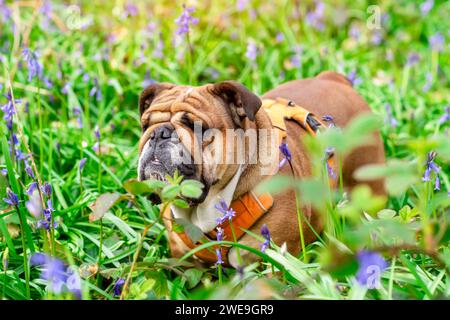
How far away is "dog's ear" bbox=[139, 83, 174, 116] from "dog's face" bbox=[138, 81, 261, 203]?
0.49ft

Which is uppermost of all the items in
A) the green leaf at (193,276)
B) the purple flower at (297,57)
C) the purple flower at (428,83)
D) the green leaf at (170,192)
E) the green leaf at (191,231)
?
the purple flower at (297,57)

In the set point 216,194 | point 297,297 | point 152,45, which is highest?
point 152,45

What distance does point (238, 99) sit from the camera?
10.7ft

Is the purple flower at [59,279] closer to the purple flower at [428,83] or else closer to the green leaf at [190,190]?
the green leaf at [190,190]

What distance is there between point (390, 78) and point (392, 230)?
4.16m

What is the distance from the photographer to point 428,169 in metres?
2.90

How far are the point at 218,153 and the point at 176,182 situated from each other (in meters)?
0.71

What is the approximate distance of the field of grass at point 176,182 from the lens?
92.7 inches

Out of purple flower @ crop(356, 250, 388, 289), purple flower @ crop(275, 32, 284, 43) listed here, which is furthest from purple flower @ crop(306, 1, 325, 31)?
purple flower @ crop(356, 250, 388, 289)

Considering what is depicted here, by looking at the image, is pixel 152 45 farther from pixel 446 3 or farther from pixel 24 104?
pixel 446 3

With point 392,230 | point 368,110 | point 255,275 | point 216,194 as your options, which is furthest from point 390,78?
point 392,230

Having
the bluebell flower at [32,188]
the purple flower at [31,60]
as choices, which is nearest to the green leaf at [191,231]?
the bluebell flower at [32,188]

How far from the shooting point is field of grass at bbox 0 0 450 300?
236 centimetres

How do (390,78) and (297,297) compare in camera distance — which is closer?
(297,297)
